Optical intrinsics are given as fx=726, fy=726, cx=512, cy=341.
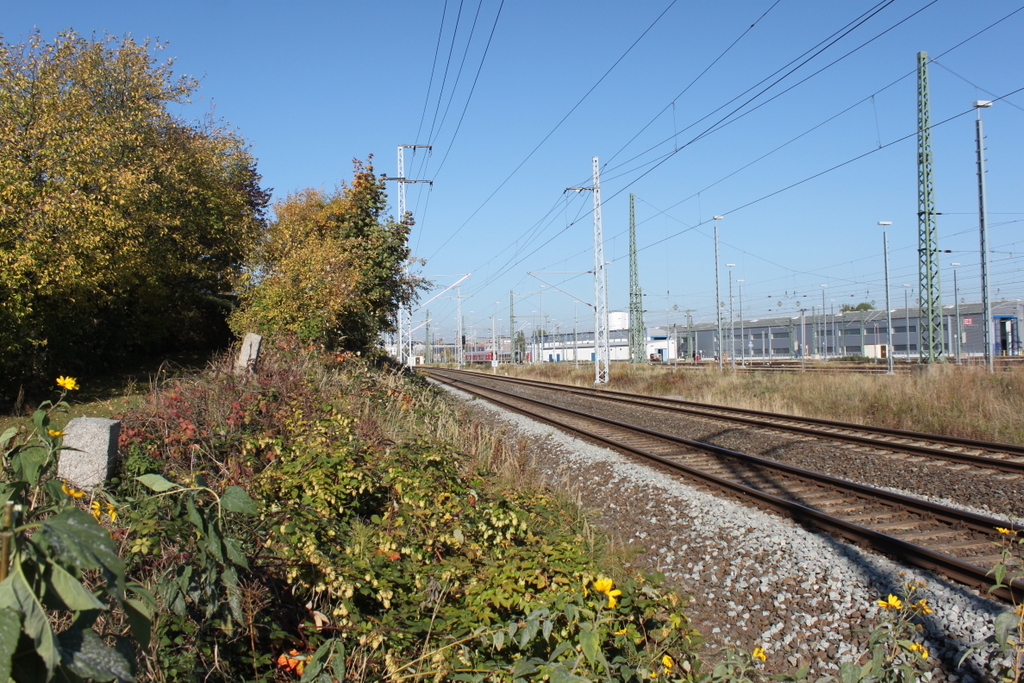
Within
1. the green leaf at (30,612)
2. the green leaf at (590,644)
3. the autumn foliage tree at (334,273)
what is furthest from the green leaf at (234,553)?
the autumn foliage tree at (334,273)

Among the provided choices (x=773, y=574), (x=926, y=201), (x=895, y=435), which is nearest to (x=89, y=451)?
(x=773, y=574)

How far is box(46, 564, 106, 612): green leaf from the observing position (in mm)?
1434

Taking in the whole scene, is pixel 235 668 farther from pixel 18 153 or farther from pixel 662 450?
pixel 18 153

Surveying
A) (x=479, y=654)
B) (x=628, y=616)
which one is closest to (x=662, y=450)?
(x=628, y=616)

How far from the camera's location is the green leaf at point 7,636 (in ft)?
4.33

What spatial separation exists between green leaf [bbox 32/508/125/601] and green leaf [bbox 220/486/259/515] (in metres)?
0.80

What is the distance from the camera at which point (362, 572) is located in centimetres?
409

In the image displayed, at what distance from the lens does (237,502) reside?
2361 mm

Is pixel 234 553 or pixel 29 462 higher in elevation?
pixel 29 462

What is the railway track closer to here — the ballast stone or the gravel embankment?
the gravel embankment

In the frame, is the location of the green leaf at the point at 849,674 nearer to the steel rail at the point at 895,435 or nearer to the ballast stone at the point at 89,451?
the ballast stone at the point at 89,451

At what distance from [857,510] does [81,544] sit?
822 centimetres

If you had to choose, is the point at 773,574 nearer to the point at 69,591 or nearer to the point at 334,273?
the point at 69,591

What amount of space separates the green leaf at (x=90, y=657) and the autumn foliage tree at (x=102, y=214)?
1446 centimetres
